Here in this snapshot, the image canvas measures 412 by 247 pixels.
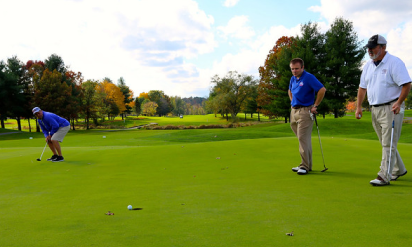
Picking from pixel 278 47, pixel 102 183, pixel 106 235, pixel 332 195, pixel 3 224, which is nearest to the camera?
pixel 106 235

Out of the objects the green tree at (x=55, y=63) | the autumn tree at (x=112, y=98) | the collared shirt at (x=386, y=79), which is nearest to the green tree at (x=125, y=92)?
the autumn tree at (x=112, y=98)

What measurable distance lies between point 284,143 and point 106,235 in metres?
11.0

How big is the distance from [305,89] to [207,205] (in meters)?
4.22

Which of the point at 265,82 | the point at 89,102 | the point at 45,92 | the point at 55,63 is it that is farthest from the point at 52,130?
the point at 55,63

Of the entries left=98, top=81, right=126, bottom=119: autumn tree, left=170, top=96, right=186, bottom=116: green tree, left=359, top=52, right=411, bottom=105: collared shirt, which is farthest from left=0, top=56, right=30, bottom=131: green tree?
left=170, top=96, right=186, bottom=116: green tree

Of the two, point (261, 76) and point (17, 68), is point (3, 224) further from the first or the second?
point (17, 68)

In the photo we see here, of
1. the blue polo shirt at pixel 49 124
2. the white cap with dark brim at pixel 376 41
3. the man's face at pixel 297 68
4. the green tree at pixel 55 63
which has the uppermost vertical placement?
the green tree at pixel 55 63

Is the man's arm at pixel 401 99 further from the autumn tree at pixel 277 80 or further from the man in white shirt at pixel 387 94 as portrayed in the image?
the autumn tree at pixel 277 80

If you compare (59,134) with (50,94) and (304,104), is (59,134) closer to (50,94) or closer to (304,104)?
(304,104)

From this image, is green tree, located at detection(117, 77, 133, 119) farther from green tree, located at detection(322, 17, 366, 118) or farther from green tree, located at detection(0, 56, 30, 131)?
green tree, located at detection(322, 17, 366, 118)

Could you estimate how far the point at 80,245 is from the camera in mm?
3314

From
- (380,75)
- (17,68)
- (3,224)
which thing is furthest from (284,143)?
(17,68)

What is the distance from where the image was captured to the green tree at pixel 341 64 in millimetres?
42688

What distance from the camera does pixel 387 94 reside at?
6.07 m
